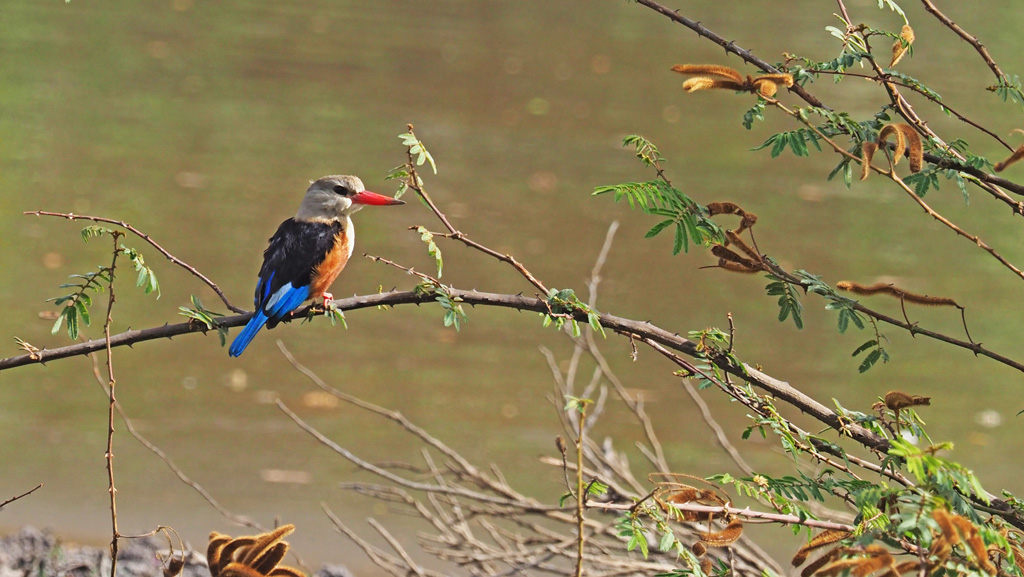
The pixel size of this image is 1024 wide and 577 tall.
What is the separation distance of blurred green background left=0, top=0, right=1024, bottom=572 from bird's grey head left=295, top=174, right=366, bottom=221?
150 cm

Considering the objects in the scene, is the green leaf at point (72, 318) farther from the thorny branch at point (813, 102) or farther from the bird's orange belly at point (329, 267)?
the thorny branch at point (813, 102)

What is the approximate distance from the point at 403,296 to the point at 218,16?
970 cm

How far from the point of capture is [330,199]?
3.45 metres

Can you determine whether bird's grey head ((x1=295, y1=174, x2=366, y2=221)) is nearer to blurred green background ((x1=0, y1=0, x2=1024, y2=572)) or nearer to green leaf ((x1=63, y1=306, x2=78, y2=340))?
green leaf ((x1=63, y1=306, x2=78, y2=340))

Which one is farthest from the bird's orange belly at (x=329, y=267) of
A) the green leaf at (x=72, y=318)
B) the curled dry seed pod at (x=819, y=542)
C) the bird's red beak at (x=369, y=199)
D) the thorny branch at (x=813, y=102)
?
the curled dry seed pod at (x=819, y=542)

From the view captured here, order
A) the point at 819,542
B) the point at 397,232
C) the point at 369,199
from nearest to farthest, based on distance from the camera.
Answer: the point at 819,542 < the point at 369,199 < the point at 397,232

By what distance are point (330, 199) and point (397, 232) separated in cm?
345

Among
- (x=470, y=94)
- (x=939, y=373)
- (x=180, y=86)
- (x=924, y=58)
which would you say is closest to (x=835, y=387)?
(x=939, y=373)

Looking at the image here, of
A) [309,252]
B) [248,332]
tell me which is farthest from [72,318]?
[309,252]

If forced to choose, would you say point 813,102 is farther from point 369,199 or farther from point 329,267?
point 329,267

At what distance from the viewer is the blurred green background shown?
4941 millimetres

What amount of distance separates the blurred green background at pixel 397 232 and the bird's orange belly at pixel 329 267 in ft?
4.61

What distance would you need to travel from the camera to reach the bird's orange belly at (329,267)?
Answer: 10.7ft

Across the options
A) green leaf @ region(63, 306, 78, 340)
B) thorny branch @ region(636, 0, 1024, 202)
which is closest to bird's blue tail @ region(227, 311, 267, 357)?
green leaf @ region(63, 306, 78, 340)
